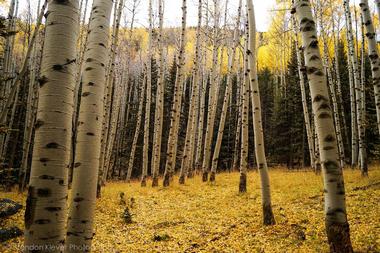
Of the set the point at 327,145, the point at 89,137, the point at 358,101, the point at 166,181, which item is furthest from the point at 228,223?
the point at 358,101

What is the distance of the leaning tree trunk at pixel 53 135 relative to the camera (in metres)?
1.78

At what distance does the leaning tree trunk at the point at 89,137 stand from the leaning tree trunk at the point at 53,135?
0.64 m

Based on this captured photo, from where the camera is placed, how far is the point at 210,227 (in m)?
5.70

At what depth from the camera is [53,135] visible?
74.2 inches

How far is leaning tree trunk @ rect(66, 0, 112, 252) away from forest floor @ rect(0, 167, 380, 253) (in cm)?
249

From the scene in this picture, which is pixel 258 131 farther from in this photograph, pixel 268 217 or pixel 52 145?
pixel 52 145

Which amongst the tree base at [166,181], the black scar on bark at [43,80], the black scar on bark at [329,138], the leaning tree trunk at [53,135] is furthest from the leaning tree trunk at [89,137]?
the tree base at [166,181]

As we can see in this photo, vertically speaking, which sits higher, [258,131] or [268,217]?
[258,131]

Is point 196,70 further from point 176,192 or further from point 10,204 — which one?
point 10,204

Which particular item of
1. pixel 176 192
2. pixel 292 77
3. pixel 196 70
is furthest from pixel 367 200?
pixel 292 77

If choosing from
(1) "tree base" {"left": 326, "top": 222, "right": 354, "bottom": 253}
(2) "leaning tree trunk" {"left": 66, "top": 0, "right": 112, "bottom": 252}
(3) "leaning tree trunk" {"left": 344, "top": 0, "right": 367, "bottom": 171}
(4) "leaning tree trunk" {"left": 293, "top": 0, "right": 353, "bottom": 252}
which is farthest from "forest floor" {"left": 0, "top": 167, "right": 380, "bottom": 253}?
(2) "leaning tree trunk" {"left": 66, "top": 0, "right": 112, "bottom": 252}

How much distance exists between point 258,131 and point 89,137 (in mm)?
4181

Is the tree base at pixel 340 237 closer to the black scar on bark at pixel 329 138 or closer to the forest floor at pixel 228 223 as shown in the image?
the forest floor at pixel 228 223

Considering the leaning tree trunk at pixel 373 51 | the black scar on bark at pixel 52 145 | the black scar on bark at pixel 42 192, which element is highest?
the leaning tree trunk at pixel 373 51
